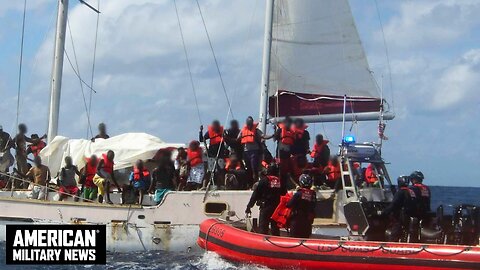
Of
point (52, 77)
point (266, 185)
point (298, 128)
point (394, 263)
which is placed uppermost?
point (52, 77)

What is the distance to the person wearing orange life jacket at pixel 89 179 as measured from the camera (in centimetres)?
2159

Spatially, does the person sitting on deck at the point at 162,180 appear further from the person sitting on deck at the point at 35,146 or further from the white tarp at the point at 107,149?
the person sitting on deck at the point at 35,146

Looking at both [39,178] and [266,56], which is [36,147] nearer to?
[39,178]

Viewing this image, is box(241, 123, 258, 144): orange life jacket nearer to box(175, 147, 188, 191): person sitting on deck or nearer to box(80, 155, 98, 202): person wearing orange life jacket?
box(175, 147, 188, 191): person sitting on deck

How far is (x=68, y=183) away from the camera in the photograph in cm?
2209

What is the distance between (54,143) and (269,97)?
19.4ft

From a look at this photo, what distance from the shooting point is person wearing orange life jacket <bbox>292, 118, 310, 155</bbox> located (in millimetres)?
19922

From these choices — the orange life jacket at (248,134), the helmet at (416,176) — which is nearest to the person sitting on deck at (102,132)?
the orange life jacket at (248,134)

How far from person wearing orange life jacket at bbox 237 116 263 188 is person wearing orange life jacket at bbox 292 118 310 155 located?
793 millimetres

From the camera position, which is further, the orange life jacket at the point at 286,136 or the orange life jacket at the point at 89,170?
the orange life jacket at the point at 89,170

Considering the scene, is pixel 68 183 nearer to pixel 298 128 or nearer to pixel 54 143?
pixel 54 143

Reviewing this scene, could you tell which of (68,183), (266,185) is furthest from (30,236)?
(68,183)

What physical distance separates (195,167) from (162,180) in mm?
846

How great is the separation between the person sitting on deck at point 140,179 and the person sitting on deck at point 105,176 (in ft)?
1.54
